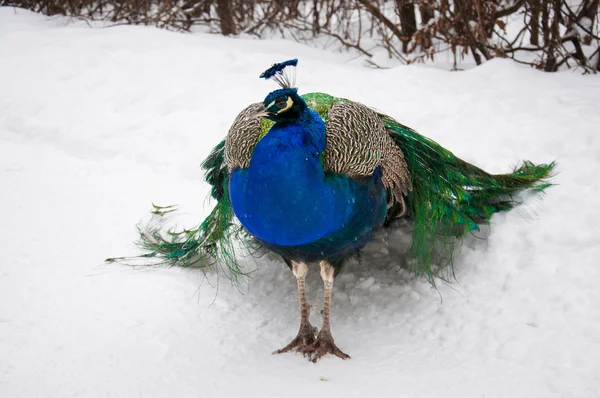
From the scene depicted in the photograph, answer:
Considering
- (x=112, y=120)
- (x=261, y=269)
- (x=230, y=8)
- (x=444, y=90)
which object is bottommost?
(x=261, y=269)

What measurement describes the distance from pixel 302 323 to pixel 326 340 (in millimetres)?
166

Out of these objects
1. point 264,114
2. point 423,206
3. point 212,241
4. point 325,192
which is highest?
point 264,114

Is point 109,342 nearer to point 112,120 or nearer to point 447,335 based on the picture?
point 447,335

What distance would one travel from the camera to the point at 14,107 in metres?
4.97

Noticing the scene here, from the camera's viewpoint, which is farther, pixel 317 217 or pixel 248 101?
pixel 248 101

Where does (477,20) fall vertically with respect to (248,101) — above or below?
above

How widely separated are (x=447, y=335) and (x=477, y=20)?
3.14 m

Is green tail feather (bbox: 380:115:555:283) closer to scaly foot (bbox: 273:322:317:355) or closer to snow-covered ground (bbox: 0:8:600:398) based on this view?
snow-covered ground (bbox: 0:8:600:398)

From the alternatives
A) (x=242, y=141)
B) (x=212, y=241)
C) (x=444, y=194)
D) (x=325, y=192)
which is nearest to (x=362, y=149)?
(x=325, y=192)

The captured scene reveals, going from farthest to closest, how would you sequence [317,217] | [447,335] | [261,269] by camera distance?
[261,269] → [447,335] → [317,217]

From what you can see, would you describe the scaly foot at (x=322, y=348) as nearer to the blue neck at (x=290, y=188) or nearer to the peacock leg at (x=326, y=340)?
the peacock leg at (x=326, y=340)

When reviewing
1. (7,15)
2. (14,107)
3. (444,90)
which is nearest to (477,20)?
(444,90)

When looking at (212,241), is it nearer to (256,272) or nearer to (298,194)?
(256,272)

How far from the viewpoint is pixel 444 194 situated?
123 inches
